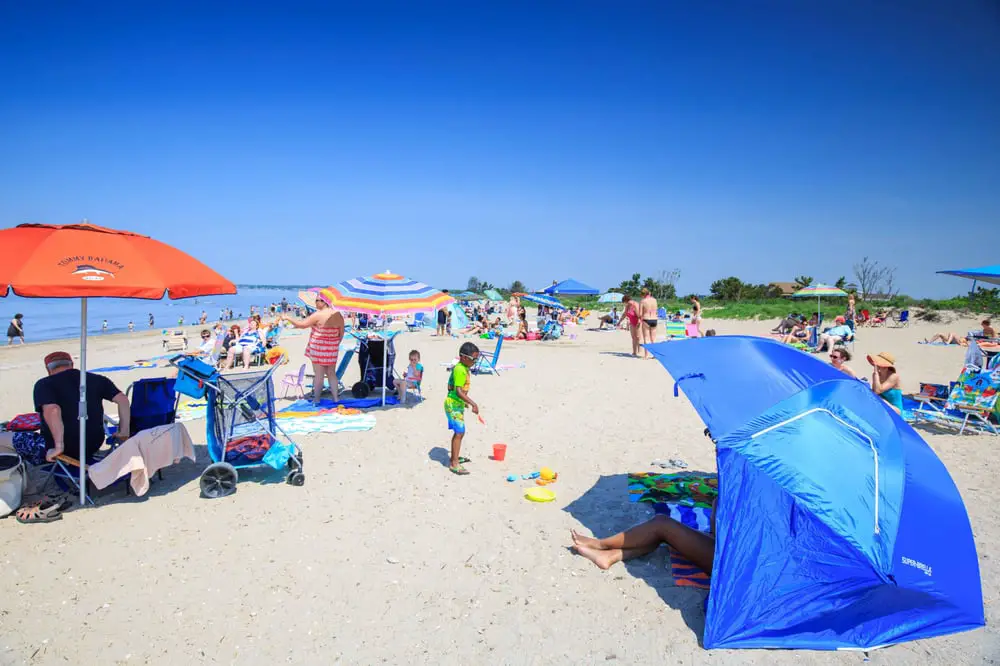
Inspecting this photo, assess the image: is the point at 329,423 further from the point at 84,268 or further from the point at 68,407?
the point at 84,268

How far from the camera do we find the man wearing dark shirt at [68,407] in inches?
191

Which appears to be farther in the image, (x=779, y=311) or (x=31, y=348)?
(x=779, y=311)

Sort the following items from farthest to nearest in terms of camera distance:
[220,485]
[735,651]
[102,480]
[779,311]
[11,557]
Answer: [779,311], [220,485], [102,480], [11,557], [735,651]

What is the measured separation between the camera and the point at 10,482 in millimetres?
4773

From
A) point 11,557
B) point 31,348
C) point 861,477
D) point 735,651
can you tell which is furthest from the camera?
point 31,348

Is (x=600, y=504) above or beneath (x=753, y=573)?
beneath

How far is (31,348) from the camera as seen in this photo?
21406mm

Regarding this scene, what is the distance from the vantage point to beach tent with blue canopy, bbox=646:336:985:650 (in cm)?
334

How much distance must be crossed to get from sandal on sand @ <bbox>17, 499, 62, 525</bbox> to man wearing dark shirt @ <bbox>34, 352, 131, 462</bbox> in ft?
1.28

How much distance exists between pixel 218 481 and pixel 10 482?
160 cm

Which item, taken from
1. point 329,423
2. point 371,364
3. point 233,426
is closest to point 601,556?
point 233,426

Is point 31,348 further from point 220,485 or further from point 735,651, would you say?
point 735,651

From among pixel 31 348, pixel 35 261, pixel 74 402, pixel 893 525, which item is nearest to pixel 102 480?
pixel 74 402

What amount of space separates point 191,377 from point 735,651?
16.2 ft
